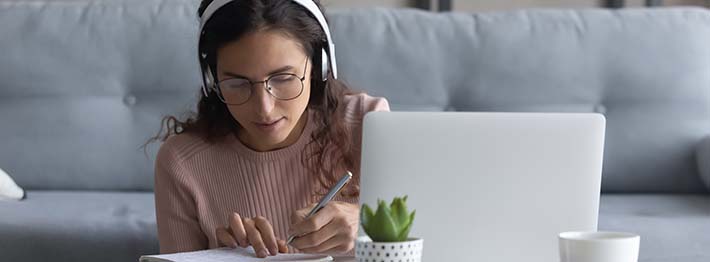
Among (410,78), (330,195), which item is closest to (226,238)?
(330,195)

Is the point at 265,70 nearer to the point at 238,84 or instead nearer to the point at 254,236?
the point at 238,84

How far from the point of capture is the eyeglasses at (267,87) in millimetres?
1554

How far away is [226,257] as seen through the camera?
127 cm

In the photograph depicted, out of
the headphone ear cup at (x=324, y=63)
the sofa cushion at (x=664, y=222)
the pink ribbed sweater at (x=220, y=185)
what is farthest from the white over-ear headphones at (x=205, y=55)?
the sofa cushion at (x=664, y=222)

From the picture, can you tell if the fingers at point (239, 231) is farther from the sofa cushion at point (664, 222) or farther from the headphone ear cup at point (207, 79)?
the sofa cushion at point (664, 222)

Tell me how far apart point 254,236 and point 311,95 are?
1.66 ft

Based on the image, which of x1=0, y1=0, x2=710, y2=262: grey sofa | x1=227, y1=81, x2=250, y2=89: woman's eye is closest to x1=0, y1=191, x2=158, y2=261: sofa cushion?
x1=0, y1=0, x2=710, y2=262: grey sofa

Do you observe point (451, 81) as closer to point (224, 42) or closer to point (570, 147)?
point (224, 42)

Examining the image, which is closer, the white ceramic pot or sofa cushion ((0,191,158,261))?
the white ceramic pot

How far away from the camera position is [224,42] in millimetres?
1592

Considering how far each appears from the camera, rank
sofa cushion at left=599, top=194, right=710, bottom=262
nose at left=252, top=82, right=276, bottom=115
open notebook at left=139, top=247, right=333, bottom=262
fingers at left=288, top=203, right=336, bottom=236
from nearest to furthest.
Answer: open notebook at left=139, top=247, right=333, bottom=262 → fingers at left=288, top=203, right=336, bottom=236 → nose at left=252, top=82, right=276, bottom=115 → sofa cushion at left=599, top=194, right=710, bottom=262

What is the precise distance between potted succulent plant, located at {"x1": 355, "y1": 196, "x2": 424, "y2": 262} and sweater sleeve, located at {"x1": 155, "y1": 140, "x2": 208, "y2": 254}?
67 centimetres

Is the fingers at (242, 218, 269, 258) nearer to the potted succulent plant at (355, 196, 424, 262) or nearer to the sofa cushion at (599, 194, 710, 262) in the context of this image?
the potted succulent plant at (355, 196, 424, 262)

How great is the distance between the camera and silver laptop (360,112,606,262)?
1.25 metres
